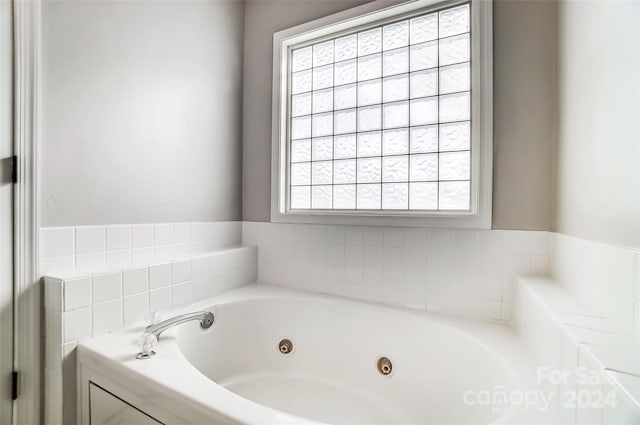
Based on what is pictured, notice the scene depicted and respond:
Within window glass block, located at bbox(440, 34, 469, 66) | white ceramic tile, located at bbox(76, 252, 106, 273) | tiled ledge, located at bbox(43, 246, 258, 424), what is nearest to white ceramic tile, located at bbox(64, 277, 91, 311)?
tiled ledge, located at bbox(43, 246, 258, 424)

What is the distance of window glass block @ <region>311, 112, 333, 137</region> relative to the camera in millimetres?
1891

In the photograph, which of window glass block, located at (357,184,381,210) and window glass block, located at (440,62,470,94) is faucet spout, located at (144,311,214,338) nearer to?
window glass block, located at (357,184,381,210)

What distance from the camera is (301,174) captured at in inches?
78.1

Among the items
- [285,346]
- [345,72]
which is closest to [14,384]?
[285,346]

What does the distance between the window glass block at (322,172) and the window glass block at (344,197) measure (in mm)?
84

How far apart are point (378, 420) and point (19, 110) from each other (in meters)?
1.88

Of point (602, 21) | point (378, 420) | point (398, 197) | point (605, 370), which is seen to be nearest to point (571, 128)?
point (602, 21)

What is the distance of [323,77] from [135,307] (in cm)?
166

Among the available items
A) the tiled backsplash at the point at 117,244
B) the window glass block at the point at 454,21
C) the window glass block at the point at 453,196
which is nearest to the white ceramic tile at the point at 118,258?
the tiled backsplash at the point at 117,244

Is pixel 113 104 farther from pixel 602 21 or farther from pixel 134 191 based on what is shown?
pixel 602 21

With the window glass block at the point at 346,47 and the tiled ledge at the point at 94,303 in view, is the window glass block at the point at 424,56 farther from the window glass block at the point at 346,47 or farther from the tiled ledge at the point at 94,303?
the tiled ledge at the point at 94,303

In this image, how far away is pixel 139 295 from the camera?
1.27 meters

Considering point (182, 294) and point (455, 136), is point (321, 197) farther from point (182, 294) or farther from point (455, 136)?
point (182, 294)

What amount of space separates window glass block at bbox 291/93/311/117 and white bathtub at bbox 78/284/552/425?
3.86 ft
